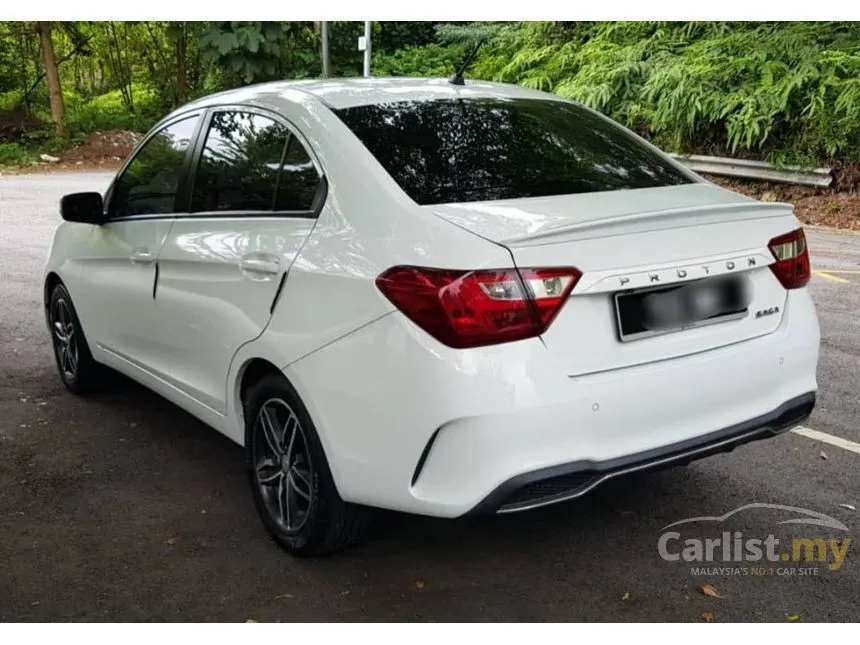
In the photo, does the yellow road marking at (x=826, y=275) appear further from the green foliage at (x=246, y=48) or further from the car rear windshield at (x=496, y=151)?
the green foliage at (x=246, y=48)

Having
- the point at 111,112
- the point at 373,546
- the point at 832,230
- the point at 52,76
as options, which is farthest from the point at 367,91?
the point at 111,112

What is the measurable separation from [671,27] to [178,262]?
631 inches

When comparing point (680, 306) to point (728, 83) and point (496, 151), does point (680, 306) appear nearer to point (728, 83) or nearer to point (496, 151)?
point (496, 151)

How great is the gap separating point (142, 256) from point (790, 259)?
113 inches

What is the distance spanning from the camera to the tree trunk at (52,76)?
25781 mm

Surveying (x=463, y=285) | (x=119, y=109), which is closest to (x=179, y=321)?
(x=463, y=285)

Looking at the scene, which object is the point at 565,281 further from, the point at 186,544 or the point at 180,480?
the point at 180,480

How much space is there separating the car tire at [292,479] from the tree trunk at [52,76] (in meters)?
25.1

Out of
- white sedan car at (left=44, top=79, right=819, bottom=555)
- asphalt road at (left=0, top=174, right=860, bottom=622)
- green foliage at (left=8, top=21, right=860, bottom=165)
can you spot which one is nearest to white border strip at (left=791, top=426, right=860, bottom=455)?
asphalt road at (left=0, top=174, right=860, bottom=622)

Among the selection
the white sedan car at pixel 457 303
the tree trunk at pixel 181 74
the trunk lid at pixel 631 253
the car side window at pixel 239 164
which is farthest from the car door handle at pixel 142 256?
the tree trunk at pixel 181 74

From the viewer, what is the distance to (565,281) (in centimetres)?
274

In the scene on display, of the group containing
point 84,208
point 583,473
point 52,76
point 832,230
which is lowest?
point 832,230

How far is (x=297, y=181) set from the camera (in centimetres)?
345

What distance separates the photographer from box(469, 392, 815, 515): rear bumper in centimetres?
275
